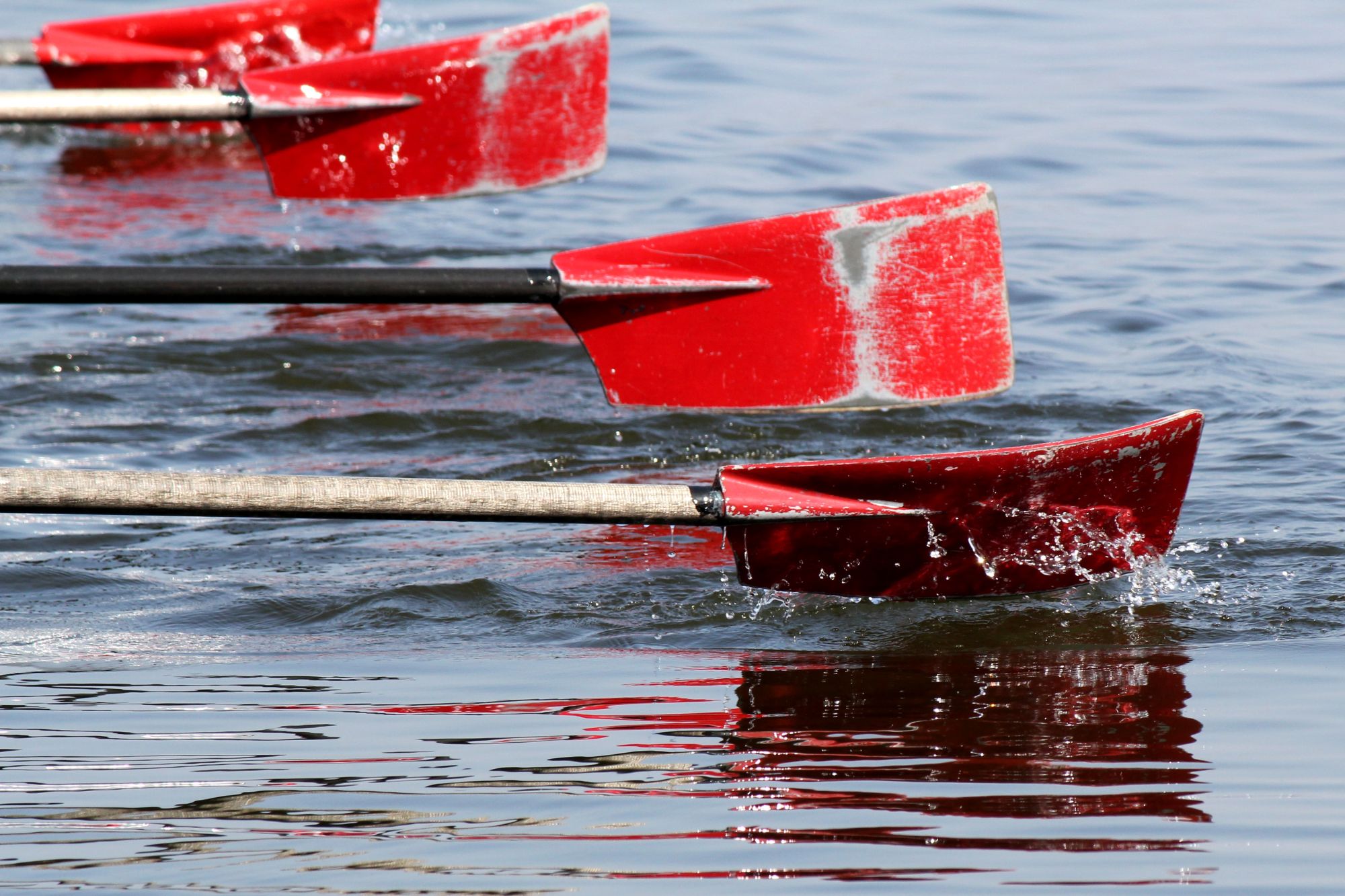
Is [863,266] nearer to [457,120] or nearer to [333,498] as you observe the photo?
[333,498]

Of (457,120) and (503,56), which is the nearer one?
(503,56)

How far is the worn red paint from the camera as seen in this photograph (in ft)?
23.4

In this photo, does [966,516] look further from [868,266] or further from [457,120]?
[457,120]

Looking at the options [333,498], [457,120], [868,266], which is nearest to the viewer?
[333,498]

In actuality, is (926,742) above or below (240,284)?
below

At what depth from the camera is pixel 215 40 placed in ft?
24.5

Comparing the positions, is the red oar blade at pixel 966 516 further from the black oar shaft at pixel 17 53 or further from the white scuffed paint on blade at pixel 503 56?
the black oar shaft at pixel 17 53

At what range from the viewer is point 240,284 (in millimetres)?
3736

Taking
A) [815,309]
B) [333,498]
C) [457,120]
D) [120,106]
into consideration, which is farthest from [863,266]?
[120,106]

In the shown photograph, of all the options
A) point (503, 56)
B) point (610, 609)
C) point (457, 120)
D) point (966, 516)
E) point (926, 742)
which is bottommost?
point (610, 609)

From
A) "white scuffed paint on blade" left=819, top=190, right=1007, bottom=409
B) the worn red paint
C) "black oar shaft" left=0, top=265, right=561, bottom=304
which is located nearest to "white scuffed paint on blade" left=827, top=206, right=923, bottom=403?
"white scuffed paint on blade" left=819, top=190, right=1007, bottom=409

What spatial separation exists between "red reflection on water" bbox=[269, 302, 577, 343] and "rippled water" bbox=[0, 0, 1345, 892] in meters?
0.03

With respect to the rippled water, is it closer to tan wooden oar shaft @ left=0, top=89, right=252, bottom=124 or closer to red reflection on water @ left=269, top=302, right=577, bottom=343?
red reflection on water @ left=269, top=302, right=577, bottom=343

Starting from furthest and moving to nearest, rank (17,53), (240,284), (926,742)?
(17,53) → (240,284) → (926,742)
